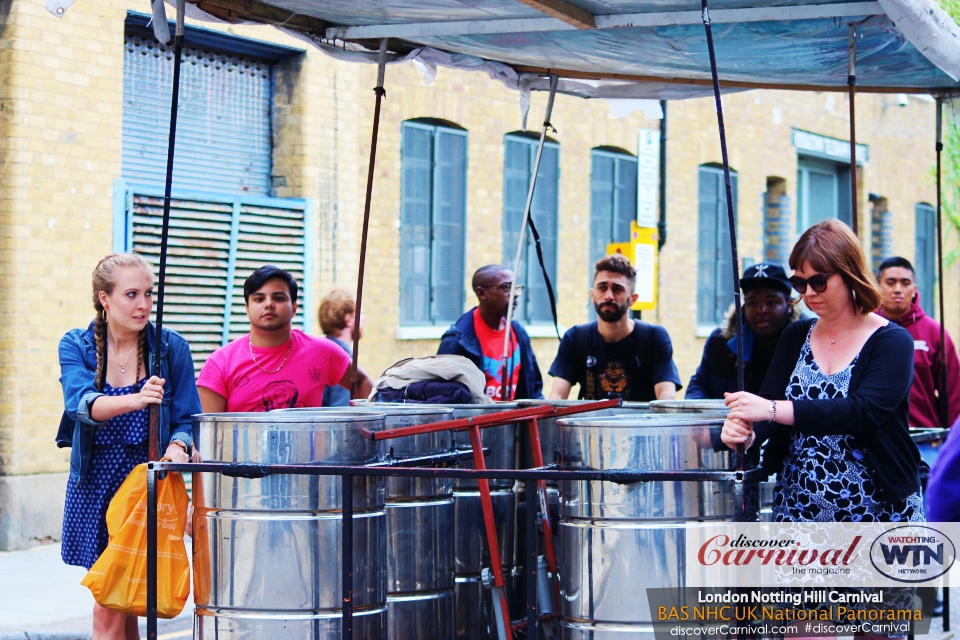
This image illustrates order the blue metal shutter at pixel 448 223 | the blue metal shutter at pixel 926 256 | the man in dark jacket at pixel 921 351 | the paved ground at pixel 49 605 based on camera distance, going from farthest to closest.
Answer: the blue metal shutter at pixel 926 256 < the blue metal shutter at pixel 448 223 < the man in dark jacket at pixel 921 351 < the paved ground at pixel 49 605

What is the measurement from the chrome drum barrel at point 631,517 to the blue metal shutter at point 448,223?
8715 millimetres

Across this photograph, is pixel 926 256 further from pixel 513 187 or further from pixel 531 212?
pixel 513 187

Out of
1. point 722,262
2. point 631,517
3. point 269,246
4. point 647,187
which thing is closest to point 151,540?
point 631,517

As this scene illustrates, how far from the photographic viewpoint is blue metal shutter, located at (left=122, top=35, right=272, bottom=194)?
970 cm

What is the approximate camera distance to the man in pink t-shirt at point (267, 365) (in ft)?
17.5

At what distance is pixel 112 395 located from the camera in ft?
14.7

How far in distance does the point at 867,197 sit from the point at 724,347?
15.5m

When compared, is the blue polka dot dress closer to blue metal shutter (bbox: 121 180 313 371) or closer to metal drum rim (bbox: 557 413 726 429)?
metal drum rim (bbox: 557 413 726 429)

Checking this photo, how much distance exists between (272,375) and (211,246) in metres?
5.07

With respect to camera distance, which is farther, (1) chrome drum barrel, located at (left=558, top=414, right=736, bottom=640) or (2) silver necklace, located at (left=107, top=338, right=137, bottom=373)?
(2) silver necklace, located at (left=107, top=338, right=137, bottom=373)

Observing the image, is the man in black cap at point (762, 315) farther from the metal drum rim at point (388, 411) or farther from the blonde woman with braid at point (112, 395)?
the blonde woman with braid at point (112, 395)

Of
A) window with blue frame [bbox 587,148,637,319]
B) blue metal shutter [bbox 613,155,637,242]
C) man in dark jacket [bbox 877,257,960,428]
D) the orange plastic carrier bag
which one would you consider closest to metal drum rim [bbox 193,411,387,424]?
the orange plastic carrier bag

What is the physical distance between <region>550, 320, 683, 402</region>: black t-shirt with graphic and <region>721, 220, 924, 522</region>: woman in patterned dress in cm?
224

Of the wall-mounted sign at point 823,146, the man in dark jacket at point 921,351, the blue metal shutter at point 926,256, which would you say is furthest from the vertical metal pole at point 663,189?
the blue metal shutter at point 926,256
